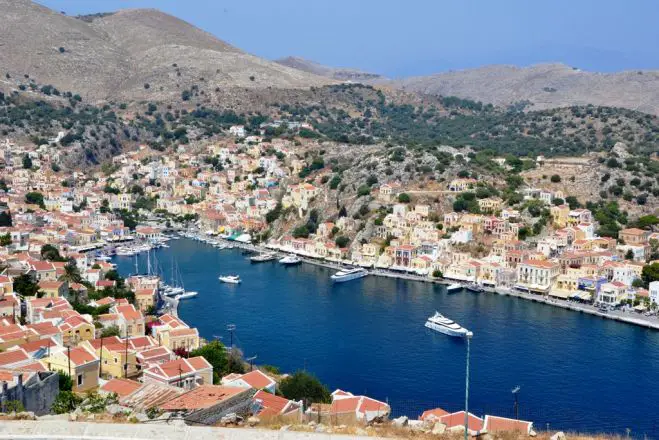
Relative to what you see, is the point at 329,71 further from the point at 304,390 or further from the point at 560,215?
the point at 304,390

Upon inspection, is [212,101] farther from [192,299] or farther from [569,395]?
[569,395]

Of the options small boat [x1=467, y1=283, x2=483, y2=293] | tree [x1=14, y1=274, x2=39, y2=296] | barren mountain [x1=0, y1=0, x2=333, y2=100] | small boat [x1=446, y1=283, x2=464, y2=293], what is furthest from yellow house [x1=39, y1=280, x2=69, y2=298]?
barren mountain [x1=0, y1=0, x2=333, y2=100]

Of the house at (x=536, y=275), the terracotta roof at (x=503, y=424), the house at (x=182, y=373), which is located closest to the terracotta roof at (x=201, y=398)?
the house at (x=182, y=373)

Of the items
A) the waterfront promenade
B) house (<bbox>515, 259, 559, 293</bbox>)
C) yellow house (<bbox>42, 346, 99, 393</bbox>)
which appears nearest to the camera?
yellow house (<bbox>42, 346, 99, 393</bbox>)

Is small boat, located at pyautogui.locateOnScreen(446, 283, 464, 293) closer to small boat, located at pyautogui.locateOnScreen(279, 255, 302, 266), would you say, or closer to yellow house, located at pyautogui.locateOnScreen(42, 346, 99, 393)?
small boat, located at pyautogui.locateOnScreen(279, 255, 302, 266)

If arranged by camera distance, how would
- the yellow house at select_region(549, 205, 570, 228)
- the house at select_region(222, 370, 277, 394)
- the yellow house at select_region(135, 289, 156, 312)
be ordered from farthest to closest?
1. the yellow house at select_region(549, 205, 570, 228)
2. the yellow house at select_region(135, 289, 156, 312)
3. the house at select_region(222, 370, 277, 394)

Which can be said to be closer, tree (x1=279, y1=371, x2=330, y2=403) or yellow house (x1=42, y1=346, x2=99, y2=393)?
yellow house (x1=42, y1=346, x2=99, y2=393)

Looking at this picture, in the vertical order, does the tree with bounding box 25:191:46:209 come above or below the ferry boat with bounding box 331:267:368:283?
above

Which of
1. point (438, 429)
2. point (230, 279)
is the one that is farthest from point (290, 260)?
point (438, 429)
